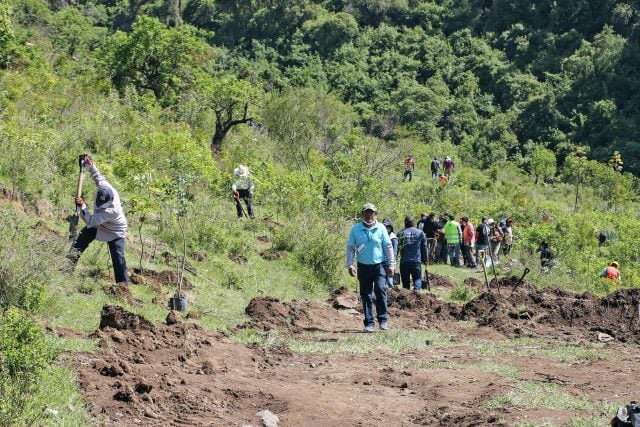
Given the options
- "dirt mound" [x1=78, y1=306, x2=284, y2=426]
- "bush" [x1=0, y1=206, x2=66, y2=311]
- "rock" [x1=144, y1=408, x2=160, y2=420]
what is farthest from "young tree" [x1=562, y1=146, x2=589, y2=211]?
"rock" [x1=144, y1=408, x2=160, y2=420]

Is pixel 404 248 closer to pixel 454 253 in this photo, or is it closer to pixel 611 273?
pixel 611 273

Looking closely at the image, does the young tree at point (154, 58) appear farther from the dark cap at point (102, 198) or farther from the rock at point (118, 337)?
the rock at point (118, 337)

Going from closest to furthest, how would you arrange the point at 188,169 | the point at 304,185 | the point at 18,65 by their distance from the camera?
the point at 188,169 < the point at 304,185 < the point at 18,65

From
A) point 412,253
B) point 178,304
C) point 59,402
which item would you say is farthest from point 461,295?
point 59,402

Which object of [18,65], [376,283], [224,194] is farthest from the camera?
[18,65]

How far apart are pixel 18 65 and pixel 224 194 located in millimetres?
10005

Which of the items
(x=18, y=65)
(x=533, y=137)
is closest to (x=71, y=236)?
(x=18, y=65)

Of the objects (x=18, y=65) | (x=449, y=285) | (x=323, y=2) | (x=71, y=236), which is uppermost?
(x=323, y=2)

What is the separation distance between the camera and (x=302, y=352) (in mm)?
9844

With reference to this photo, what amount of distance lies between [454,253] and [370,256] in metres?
11.6

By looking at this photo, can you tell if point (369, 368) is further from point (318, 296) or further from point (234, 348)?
point (318, 296)

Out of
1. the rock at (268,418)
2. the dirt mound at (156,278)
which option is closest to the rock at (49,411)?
the rock at (268,418)

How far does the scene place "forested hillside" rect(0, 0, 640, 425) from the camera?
1323 centimetres

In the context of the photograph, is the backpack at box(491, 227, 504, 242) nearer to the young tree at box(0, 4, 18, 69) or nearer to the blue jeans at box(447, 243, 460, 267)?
the blue jeans at box(447, 243, 460, 267)
